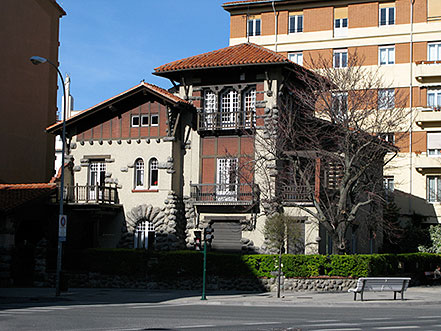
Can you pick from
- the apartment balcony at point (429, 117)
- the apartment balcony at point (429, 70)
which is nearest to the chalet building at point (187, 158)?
the apartment balcony at point (429, 117)

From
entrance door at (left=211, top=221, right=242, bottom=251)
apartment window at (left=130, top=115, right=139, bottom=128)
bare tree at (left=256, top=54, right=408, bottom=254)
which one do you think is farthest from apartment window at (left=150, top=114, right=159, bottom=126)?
entrance door at (left=211, top=221, right=242, bottom=251)

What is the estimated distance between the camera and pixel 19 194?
109 ft

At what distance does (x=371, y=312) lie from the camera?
65.0ft

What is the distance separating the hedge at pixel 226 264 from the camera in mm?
29750

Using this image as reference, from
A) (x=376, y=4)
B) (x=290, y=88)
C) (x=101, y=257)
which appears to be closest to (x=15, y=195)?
(x=101, y=257)

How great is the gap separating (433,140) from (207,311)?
30.2m

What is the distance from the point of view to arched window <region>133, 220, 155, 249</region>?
35.3 meters

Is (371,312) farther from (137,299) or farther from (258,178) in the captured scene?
(258,178)

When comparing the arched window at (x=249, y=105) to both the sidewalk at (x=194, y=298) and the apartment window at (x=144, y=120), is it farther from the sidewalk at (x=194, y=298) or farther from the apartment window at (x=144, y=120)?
the sidewalk at (x=194, y=298)

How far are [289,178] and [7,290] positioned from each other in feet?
46.6

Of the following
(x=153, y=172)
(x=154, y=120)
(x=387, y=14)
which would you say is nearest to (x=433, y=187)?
(x=387, y=14)

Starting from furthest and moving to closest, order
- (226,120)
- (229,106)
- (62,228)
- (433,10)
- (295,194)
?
(433,10) < (229,106) < (226,120) < (295,194) < (62,228)

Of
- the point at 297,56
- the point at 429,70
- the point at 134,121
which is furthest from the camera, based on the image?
the point at 297,56

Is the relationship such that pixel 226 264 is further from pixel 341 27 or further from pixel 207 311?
pixel 341 27
